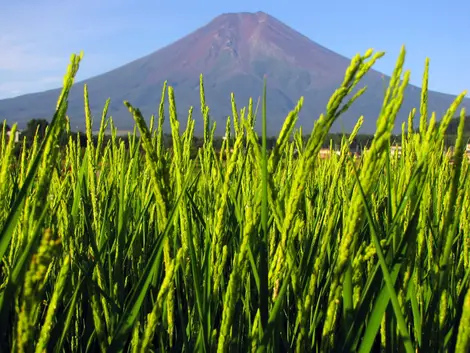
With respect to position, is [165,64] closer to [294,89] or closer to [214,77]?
[214,77]

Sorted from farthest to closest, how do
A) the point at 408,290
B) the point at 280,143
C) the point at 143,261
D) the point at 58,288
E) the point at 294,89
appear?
the point at 294,89, the point at 143,261, the point at 408,290, the point at 280,143, the point at 58,288

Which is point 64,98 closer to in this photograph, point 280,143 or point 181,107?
point 280,143

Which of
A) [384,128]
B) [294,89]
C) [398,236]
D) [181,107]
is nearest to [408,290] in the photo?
[398,236]

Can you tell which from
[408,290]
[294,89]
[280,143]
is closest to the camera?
[280,143]

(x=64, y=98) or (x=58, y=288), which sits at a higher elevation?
(x=64, y=98)

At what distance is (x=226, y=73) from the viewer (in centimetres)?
14775

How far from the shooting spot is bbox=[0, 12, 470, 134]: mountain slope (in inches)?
5571

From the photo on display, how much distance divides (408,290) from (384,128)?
0.29m

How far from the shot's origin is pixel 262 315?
49cm

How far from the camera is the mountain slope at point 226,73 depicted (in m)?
142

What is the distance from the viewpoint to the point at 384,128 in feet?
1.16

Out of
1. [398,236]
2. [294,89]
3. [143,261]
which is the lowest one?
[143,261]

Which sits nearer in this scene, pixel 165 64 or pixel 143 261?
pixel 143 261

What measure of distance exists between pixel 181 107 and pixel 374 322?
14472 centimetres
